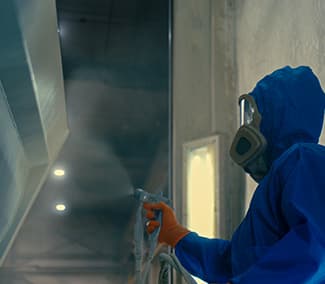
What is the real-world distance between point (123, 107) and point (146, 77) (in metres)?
0.22

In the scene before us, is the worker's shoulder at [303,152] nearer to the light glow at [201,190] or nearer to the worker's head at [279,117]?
the worker's head at [279,117]

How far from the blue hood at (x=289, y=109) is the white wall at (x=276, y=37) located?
0.41m

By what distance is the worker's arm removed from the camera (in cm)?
130

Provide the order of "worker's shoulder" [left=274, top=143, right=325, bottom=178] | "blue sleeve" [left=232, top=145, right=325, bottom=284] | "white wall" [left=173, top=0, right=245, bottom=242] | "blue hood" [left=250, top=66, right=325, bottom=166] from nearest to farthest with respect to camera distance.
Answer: "blue sleeve" [left=232, top=145, right=325, bottom=284] → "worker's shoulder" [left=274, top=143, right=325, bottom=178] → "blue hood" [left=250, top=66, right=325, bottom=166] → "white wall" [left=173, top=0, right=245, bottom=242]

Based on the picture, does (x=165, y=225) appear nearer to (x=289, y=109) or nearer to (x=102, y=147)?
(x=289, y=109)

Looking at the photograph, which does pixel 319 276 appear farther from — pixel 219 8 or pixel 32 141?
pixel 219 8

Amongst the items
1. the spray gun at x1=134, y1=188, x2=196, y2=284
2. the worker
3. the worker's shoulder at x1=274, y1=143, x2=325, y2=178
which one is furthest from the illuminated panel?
the worker's shoulder at x1=274, y1=143, x2=325, y2=178

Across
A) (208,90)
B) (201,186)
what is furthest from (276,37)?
(201,186)

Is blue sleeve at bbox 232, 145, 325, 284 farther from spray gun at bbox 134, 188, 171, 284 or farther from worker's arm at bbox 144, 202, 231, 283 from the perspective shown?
spray gun at bbox 134, 188, 171, 284

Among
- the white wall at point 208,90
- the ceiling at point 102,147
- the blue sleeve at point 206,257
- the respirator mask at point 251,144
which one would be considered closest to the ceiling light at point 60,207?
the ceiling at point 102,147

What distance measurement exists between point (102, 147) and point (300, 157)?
5.12ft

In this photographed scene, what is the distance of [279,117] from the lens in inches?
43.2

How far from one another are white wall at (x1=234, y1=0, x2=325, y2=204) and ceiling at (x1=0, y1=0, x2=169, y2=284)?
1.74 ft

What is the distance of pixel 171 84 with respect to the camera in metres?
2.49
